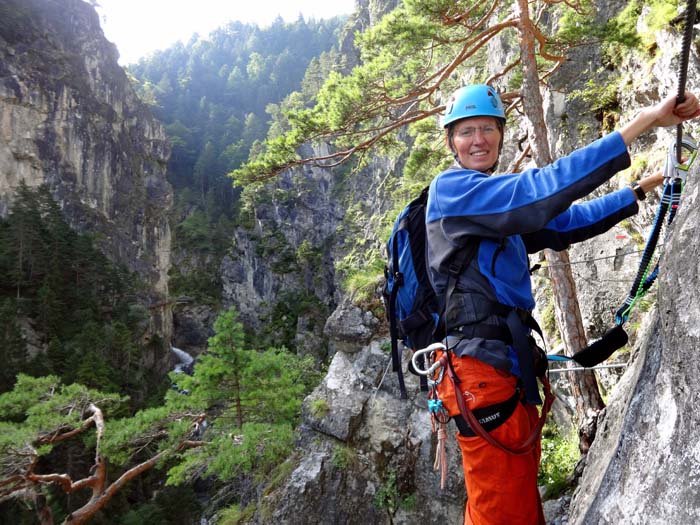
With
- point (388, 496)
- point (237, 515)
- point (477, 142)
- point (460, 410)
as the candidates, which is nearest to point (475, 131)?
point (477, 142)

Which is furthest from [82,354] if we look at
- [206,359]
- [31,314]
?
[206,359]

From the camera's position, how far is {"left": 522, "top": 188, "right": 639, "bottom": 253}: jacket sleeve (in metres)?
1.87

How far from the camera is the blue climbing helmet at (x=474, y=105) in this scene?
1827 mm

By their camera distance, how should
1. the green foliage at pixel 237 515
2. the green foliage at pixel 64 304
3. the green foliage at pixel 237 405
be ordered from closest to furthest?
the green foliage at pixel 237 405 < the green foliage at pixel 237 515 < the green foliage at pixel 64 304

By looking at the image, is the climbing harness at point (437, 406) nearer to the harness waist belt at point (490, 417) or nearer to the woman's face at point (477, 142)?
the harness waist belt at point (490, 417)

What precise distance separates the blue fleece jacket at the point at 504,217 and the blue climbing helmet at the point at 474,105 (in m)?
0.38

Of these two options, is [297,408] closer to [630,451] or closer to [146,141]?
[630,451]

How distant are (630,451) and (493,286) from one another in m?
0.68

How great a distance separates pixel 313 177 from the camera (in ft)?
139

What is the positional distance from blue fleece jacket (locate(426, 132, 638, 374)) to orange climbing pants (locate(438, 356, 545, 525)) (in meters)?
0.08

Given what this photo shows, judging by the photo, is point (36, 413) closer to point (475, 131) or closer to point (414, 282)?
point (414, 282)

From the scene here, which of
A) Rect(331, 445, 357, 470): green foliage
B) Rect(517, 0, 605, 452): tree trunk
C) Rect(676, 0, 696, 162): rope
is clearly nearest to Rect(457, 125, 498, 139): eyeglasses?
Rect(676, 0, 696, 162): rope

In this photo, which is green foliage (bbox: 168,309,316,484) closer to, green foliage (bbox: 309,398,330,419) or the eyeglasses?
green foliage (bbox: 309,398,330,419)

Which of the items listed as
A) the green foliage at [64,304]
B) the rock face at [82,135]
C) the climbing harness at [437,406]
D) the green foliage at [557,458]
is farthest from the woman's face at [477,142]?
the rock face at [82,135]
